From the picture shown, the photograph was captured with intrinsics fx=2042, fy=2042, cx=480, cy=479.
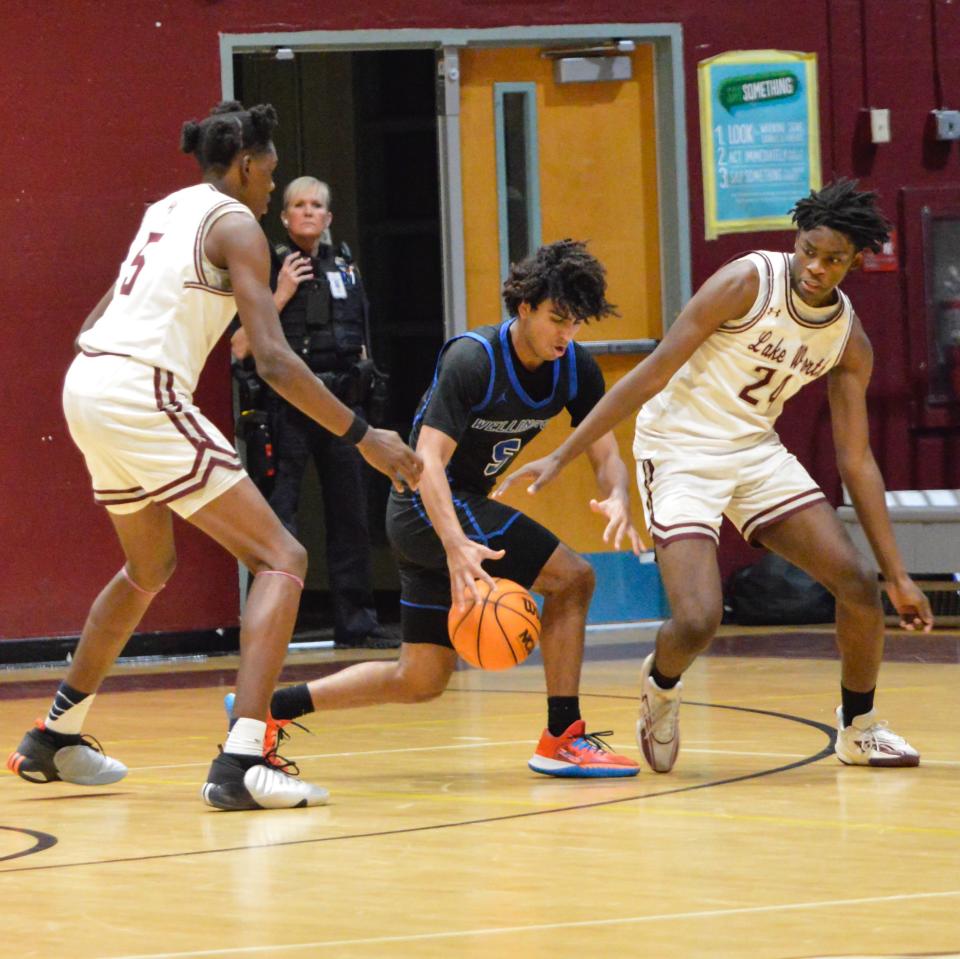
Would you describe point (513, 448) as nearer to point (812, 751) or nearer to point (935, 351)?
point (812, 751)

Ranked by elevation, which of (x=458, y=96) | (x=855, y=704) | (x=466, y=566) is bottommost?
(x=855, y=704)

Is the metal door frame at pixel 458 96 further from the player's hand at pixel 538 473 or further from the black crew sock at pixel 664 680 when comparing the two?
the player's hand at pixel 538 473

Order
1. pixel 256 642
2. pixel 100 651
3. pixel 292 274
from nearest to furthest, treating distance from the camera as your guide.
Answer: pixel 256 642 < pixel 100 651 < pixel 292 274

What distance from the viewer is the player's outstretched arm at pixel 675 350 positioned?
5676 mm

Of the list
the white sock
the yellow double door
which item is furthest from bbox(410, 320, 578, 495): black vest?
the yellow double door

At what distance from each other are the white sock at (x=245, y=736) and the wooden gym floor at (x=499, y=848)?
0.59 feet

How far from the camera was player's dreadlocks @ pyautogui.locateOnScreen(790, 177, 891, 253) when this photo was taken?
5.73 meters

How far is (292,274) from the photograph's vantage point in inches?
380

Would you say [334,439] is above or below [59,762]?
above

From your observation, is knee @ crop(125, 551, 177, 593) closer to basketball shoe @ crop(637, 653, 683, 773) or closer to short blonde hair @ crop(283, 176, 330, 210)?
basketball shoe @ crop(637, 653, 683, 773)

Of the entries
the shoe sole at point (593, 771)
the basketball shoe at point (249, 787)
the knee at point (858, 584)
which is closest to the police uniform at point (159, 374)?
the basketball shoe at point (249, 787)

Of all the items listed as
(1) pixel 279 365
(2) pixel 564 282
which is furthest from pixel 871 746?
(1) pixel 279 365

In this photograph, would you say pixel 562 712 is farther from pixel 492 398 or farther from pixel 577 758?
pixel 492 398

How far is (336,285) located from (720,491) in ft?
13.8
